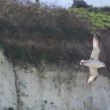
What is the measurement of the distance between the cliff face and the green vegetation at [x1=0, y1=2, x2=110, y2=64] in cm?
47

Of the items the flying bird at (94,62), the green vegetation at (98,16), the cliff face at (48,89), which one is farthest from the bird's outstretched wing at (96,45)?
the green vegetation at (98,16)

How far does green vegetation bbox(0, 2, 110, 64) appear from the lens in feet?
65.1

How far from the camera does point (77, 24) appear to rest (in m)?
22.4

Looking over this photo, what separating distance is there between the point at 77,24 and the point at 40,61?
3209mm

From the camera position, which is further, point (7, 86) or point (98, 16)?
point (98, 16)

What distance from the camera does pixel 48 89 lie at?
774 inches

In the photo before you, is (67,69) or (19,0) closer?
(67,69)

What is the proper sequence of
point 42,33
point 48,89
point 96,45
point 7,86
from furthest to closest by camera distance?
point 42,33
point 48,89
point 7,86
point 96,45

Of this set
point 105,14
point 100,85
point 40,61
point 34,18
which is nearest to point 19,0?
point 34,18

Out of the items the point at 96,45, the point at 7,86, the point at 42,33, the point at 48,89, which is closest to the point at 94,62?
the point at 96,45

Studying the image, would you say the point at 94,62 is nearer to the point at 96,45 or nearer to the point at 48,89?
the point at 96,45

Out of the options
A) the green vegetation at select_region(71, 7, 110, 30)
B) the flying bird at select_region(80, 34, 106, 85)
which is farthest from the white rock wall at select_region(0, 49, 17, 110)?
the green vegetation at select_region(71, 7, 110, 30)

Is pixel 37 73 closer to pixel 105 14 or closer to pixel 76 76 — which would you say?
pixel 76 76

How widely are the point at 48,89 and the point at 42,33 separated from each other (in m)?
2.25
